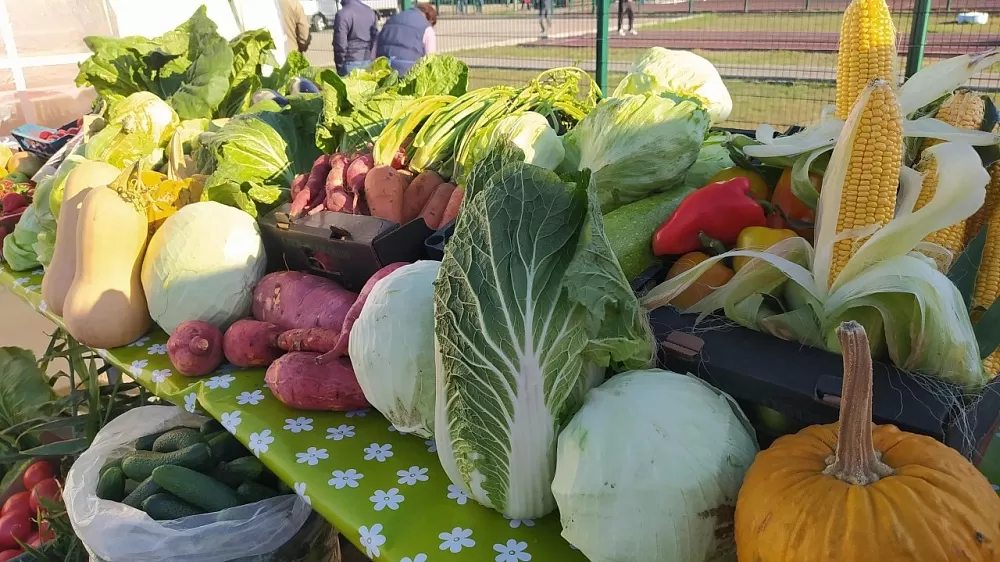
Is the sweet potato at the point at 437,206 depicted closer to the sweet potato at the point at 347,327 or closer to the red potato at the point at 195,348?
the sweet potato at the point at 347,327

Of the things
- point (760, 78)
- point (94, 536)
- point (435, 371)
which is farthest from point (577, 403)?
point (760, 78)

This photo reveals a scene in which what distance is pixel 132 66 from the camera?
11.7 feet

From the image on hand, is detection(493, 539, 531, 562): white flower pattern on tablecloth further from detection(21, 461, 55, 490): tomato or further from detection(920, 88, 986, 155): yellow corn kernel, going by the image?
detection(21, 461, 55, 490): tomato

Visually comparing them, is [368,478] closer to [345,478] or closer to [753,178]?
[345,478]

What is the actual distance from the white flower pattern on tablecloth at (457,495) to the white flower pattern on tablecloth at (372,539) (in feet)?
0.52

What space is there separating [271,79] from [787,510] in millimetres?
3881

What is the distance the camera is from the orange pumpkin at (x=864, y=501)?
0.80 meters

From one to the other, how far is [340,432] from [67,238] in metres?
1.57

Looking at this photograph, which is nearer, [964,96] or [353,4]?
[964,96]

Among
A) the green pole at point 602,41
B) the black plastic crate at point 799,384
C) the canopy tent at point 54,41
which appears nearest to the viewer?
the black plastic crate at point 799,384

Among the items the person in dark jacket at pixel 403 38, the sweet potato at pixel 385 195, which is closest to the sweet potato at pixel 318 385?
the sweet potato at pixel 385 195

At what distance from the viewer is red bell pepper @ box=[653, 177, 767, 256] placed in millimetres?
Result: 1523

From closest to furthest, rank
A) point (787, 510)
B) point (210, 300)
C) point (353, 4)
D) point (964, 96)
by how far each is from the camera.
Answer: point (787, 510), point (964, 96), point (210, 300), point (353, 4)

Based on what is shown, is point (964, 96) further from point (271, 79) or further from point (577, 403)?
point (271, 79)
